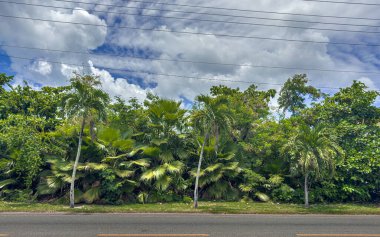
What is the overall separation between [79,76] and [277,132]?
14.2 metres

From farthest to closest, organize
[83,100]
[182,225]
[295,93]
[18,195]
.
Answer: [295,93], [18,195], [83,100], [182,225]

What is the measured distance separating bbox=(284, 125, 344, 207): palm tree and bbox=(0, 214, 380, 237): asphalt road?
118 inches

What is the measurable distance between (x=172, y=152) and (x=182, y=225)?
7.88m

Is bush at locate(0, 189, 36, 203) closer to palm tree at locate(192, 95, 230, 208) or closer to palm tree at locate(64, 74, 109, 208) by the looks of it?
palm tree at locate(64, 74, 109, 208)

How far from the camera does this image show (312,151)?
14.0 metres

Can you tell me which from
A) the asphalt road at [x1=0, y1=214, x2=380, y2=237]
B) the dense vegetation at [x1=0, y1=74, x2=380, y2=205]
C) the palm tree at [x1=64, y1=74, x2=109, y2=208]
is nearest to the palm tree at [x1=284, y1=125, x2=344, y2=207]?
the dense vegetation at [x1=0, y1=74, x2=380, y2=205]

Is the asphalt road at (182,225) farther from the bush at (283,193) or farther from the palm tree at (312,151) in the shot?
the bush at (283,193)

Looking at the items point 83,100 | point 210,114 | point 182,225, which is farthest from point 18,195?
point 210,114

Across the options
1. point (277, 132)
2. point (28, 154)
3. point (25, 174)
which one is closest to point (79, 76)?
point (28, 154)

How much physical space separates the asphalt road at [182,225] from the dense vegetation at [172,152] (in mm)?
3223

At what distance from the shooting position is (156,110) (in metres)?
16.9

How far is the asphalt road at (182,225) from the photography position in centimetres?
815

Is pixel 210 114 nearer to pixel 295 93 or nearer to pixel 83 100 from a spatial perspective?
pixel 83 100

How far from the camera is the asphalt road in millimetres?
8148
